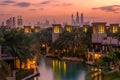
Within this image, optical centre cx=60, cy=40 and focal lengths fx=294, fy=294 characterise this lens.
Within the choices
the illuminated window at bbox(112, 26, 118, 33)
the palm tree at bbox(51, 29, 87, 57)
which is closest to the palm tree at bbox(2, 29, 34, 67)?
the palm tree at bbox(51, 29, 87, 57)

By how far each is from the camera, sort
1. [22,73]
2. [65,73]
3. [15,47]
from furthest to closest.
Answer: [65,73] → [15,47] → [22,73]

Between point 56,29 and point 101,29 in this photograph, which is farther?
point 56,29

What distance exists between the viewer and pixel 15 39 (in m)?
31.3

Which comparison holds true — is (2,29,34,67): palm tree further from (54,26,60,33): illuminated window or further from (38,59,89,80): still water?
(54,26,60,33): illuminated window

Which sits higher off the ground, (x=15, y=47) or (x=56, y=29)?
(x=56, y=29)

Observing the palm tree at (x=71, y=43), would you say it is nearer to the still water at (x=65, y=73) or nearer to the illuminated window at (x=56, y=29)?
the still water at (x=65, y=73)

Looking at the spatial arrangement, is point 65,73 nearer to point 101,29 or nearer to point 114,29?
point 101,29

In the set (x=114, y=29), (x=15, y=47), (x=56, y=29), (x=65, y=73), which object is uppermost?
(x=56, y=29)

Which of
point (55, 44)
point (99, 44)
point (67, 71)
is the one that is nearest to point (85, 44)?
point (99, 44)

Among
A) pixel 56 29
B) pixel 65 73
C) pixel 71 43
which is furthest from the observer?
pixel 56 29

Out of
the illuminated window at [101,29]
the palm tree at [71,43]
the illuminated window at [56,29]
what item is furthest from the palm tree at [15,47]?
the illuminated window at [56,29]

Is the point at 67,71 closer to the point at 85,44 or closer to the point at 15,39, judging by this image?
the point at 15,39

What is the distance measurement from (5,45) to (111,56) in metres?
11.5

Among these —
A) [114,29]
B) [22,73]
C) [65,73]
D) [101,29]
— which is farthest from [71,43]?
[22,73]
